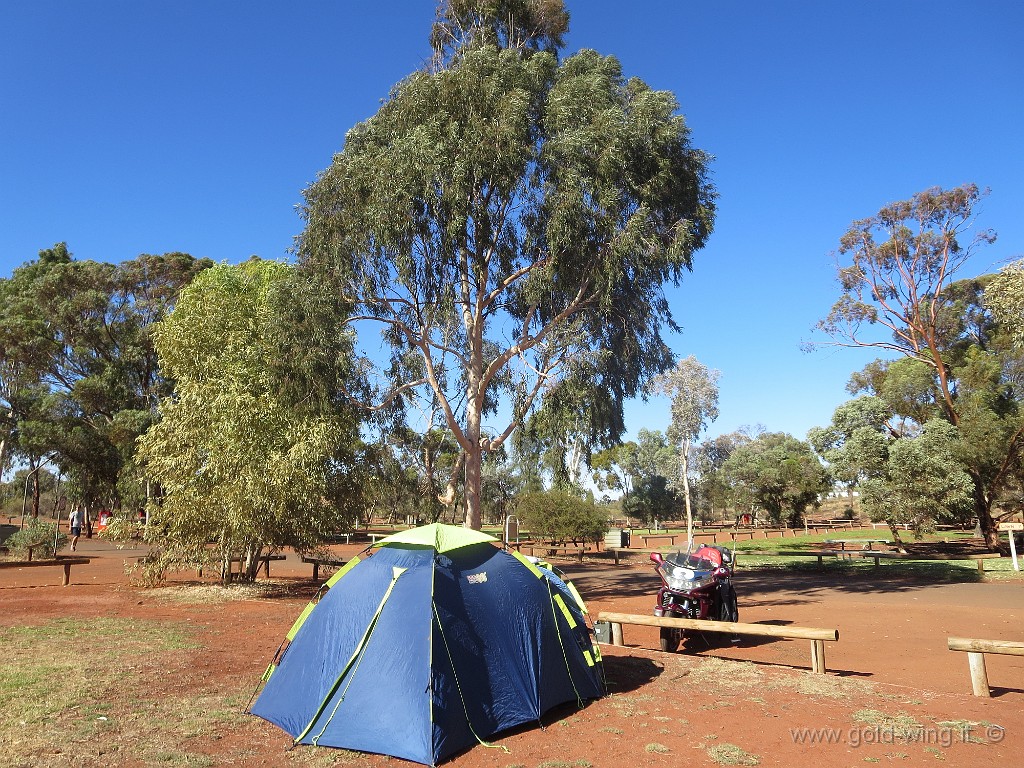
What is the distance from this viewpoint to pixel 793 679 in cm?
802

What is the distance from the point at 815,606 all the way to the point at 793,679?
8474mm

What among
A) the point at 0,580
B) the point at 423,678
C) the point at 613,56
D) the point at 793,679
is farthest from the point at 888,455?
the point at 0,580

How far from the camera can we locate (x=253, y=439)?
54.4ft

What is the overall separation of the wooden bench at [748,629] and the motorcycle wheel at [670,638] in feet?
1.98

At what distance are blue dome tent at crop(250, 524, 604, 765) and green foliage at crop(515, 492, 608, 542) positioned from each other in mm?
24096

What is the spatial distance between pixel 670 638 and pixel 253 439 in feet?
37.3

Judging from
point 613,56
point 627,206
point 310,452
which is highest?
point 613,56

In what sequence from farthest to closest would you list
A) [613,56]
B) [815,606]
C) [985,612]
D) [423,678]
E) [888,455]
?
[888,455], [613,56], [815,606], [985,612], [423,678]

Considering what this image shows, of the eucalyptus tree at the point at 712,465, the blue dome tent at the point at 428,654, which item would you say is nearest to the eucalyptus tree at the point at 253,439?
the blue dome tent at the point at 428,654

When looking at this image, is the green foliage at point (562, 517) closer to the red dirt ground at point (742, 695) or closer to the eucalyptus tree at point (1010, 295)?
the red dirt ground at point (742, 695)

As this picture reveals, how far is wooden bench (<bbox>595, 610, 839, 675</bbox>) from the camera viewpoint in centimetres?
810

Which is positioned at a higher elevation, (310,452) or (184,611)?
(310,452)

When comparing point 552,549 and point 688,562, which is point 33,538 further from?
point 688,562

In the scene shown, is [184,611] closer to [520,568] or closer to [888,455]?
[520,568]
